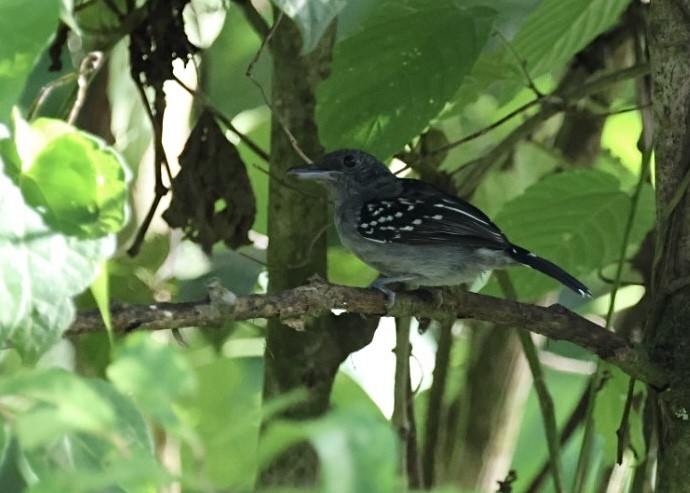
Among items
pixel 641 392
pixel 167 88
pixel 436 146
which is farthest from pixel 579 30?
pixel 167 88

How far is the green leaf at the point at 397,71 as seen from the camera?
1.68m

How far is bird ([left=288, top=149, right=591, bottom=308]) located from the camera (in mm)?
2141

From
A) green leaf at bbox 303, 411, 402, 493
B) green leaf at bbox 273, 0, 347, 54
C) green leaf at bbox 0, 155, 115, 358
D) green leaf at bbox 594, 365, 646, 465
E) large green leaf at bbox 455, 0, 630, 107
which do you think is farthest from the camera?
green leaf at bbox 594, 365, 646, 465

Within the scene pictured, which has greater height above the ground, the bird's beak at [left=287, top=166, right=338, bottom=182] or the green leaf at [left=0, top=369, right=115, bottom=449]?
the green leaf at [left=0, top=369, right=115, bottom=449]

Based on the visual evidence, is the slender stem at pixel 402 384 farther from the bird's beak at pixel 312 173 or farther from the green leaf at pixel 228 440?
the green leaf at pixel 228 440

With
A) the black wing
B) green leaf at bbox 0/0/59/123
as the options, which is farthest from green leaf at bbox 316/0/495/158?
green leaf at bbox 0/0/59/123

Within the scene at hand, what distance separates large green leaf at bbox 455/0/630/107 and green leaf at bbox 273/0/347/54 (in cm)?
83

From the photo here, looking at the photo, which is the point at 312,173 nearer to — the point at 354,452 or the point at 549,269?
the point at 549,269

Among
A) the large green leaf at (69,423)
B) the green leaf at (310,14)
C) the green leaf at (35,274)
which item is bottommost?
the green leaf at (35,274)

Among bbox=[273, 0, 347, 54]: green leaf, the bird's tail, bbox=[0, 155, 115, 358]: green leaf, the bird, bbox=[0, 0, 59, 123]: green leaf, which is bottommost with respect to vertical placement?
the bird

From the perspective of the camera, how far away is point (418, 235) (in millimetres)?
2328

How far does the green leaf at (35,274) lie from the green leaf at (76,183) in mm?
16

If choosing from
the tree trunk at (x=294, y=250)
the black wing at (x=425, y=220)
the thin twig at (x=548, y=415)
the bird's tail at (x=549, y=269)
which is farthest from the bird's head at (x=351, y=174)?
the thin twig at (x=548, y=415)

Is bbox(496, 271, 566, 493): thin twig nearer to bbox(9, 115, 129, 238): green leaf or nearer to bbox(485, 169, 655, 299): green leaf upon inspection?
bbox(485, 169, 655, 299): green leaf
